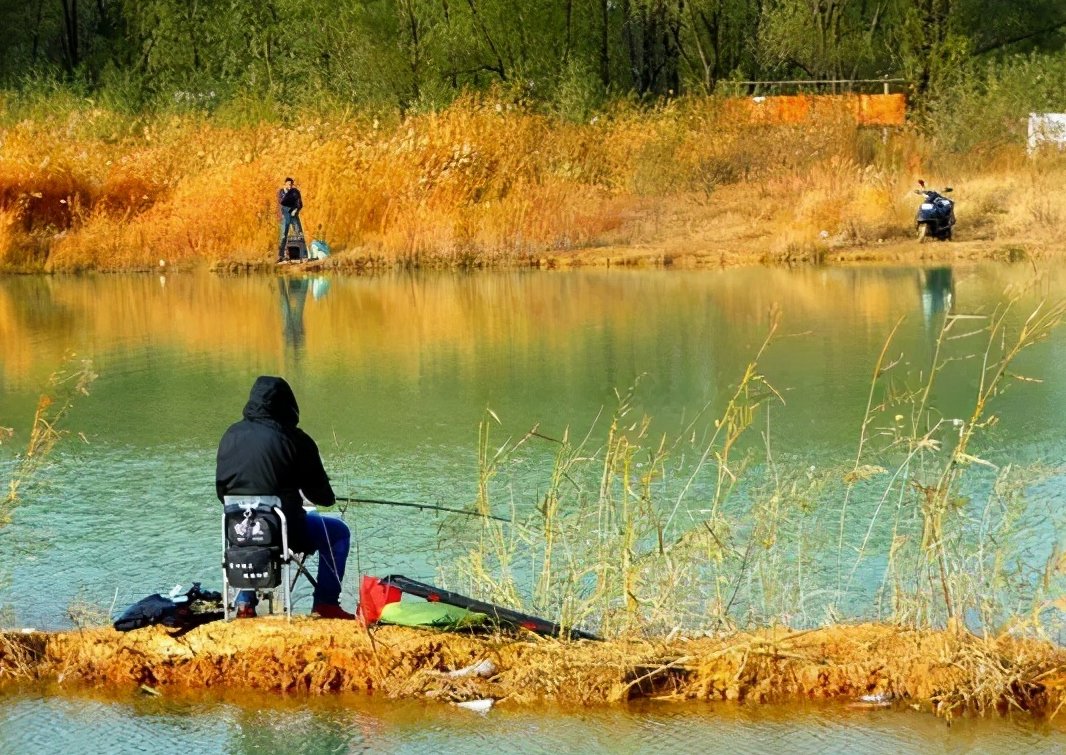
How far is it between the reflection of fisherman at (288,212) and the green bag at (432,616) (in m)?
18.1

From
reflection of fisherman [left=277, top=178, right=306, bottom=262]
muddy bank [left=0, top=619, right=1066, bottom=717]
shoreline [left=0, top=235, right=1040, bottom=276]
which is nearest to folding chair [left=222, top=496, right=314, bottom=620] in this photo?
muddy bank [left=0, top=619, right=1066, bottom=717]

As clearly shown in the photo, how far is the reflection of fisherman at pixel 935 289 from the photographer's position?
57.7 feet

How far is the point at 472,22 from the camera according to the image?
3922 cm

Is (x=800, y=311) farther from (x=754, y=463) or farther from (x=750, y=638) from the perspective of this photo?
(x=750, y=638)

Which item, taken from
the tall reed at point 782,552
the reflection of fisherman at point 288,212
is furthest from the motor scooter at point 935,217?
the tall reed at point 782,552

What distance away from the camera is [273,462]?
20.2 feet

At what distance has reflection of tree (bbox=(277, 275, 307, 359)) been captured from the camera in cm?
1715

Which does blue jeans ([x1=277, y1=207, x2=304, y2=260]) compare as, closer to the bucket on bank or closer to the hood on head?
the bucket on bank

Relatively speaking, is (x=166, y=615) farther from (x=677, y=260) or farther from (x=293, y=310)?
(x=677, y=260)

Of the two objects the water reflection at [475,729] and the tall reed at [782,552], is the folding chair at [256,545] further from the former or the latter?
the tall reed at [782,552]

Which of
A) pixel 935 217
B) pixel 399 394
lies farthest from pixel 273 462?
pixel 935 217

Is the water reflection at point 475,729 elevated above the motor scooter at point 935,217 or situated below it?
below

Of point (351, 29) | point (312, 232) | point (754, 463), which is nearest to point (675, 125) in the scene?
point (312, 232)

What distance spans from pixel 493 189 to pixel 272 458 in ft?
69.4
